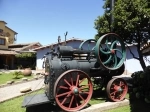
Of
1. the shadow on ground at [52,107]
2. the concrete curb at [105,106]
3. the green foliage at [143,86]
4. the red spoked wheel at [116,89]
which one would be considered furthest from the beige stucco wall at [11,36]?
the concrete curb at [105,106]

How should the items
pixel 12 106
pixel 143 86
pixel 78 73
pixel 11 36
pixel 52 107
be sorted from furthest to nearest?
pixel 11 36 < pixel 143 86 < pixel 12 106 < pixel 52 107 < pixel 78 73

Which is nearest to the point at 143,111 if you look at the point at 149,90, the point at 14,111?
the point at 149,90

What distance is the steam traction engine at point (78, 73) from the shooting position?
795 cm

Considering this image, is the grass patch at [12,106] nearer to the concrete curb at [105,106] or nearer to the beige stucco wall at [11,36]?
the concrete curb at [105,106]

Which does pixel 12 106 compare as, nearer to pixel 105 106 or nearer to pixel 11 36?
pixel 105 106

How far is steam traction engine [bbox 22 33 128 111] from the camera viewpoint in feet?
26.1

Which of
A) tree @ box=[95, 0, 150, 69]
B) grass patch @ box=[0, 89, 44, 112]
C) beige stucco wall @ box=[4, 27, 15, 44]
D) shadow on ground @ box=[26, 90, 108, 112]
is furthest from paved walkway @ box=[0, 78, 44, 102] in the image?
beige stucco wall @ box=[4, 27, 15, 44]

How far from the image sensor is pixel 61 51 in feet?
27.9

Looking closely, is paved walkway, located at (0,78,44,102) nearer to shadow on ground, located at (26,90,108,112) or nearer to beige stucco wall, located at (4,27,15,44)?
shadow on ground, located at (26,90,108,112)

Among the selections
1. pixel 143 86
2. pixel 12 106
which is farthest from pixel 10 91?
pixel 143 86

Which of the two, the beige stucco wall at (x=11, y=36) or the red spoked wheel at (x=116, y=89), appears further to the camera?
the beige stucco wall at (x=11, y=36)

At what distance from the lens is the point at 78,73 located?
8258 millimetres

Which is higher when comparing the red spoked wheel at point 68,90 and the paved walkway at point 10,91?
the red spoked wheel at point 68,90

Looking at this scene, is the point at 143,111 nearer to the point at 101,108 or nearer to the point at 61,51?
the point at 101,108
